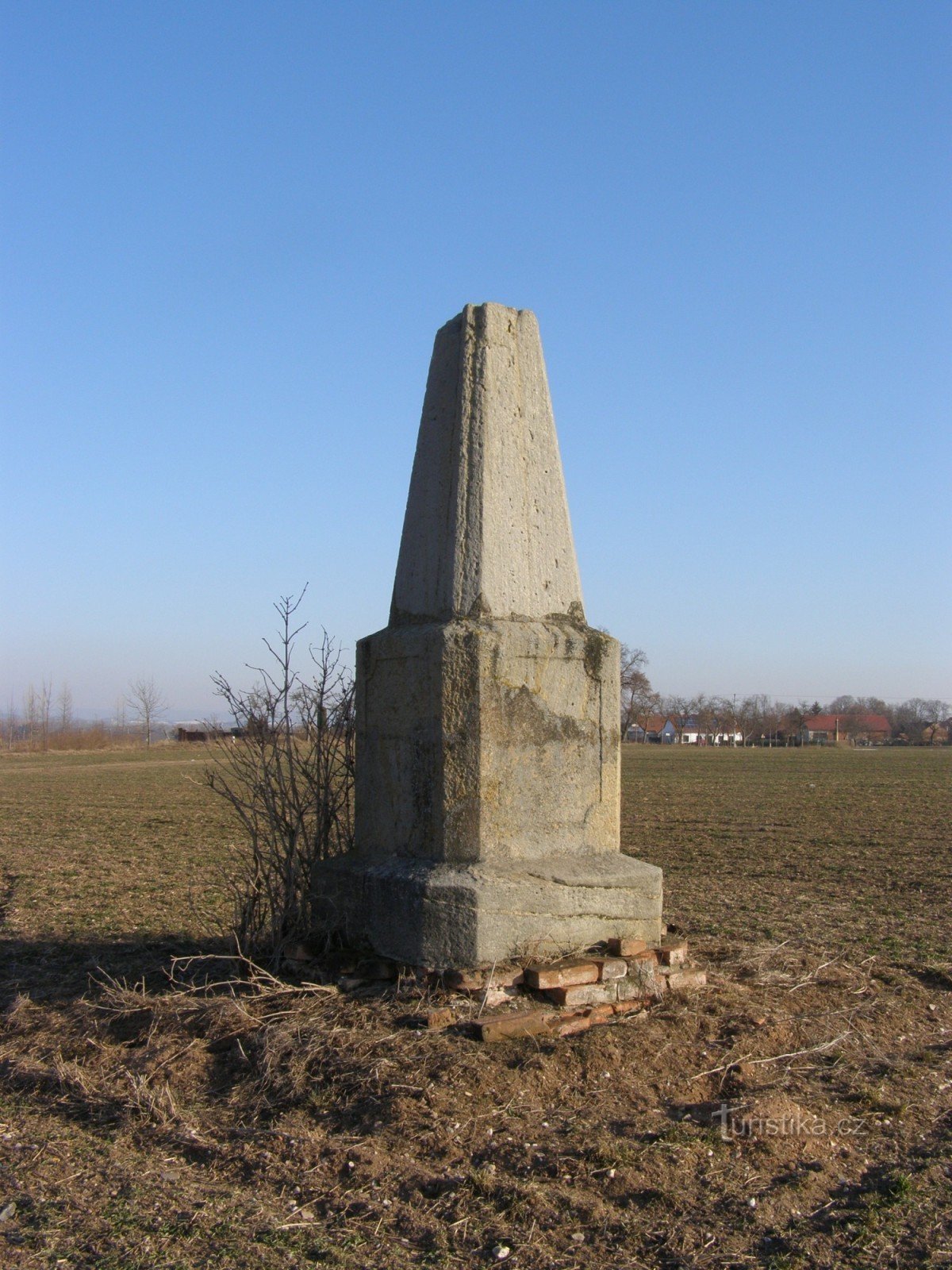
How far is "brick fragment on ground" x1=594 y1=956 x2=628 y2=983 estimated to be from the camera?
14.2 feet

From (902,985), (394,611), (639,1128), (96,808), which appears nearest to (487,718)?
(394,611)

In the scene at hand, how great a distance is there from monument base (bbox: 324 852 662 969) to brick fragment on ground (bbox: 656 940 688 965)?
0.10 m

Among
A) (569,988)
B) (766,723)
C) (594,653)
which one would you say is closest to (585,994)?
(569,988)

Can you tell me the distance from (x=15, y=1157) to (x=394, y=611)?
2728 millimetres

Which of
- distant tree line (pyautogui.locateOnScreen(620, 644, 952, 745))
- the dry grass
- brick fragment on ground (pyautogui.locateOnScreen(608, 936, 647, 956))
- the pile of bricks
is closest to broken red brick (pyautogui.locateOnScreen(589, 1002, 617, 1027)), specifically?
the pile of bricks

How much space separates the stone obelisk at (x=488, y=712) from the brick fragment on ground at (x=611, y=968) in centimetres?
16

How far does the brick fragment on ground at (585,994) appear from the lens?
416cm

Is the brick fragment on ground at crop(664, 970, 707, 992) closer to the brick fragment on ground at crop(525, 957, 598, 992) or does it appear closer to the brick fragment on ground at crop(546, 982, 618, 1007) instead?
the brick fragment on ground at crop(546, 982, 618, 1007)

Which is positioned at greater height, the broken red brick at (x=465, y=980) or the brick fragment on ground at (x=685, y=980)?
the broken red brick at (x=465, y=980)

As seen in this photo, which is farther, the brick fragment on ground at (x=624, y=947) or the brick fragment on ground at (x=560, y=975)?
the brick fragment on ground at (x=624, y=947)

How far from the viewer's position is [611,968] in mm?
4363

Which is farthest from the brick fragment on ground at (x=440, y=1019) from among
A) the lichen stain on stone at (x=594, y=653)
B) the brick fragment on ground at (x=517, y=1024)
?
the lichen stain on stone at (x=594, y=653)

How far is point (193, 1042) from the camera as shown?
410 centimetres

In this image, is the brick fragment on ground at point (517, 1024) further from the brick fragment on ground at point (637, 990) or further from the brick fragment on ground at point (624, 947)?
the brick fragment on ground at point (624, 947)
